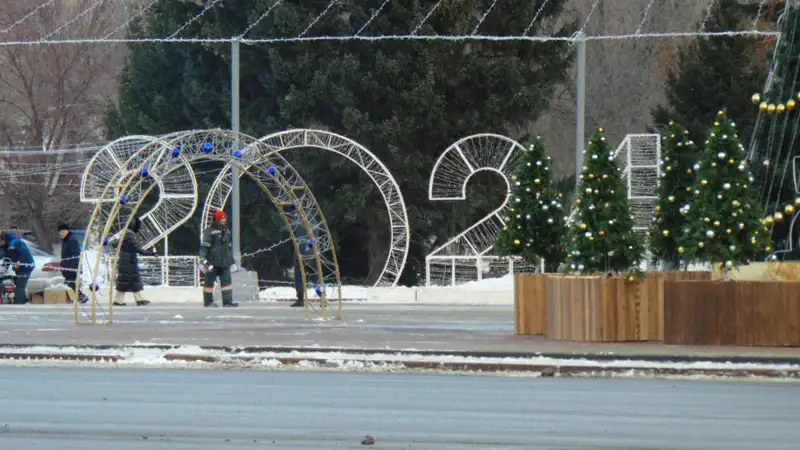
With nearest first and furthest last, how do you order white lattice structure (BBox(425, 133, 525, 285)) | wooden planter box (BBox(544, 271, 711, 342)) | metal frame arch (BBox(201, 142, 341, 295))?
1. wooden planter box (BBox(544, 271, 711, 342))
2. metal frame arch (BBox(201, 142, 341, 295))
3. white lattice structure (BBox(425, 133, 525, 285))

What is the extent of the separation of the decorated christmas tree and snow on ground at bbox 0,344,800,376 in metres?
2.38

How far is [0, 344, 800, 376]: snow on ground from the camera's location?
1730cm

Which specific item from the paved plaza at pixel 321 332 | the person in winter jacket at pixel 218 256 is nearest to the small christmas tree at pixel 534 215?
the paved plaza at pixel 321 332

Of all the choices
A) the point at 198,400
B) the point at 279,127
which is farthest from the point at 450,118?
the point at 198,400

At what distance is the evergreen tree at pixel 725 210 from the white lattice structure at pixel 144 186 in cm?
1796

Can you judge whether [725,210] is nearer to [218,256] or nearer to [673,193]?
[673,193]

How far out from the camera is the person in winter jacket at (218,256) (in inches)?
1153

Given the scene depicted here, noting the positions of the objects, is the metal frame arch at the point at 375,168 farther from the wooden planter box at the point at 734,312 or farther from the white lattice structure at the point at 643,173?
the wooden planter box at the point at 734,312

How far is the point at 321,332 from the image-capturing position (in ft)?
74.1

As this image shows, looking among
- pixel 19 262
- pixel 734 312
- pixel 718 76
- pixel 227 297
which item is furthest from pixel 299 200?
pixel 734 312

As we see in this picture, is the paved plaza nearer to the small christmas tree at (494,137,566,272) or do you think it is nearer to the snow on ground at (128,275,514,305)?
the small christmas tree at (494,137,566,272)

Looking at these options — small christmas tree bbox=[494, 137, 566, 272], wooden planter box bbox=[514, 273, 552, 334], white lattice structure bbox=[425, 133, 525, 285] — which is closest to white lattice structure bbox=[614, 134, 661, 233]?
white lattice structure bbox=[425, 133, 525, 285]

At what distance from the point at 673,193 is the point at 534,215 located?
2944 millimetres

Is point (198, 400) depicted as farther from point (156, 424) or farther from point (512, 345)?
point (512, 345)
